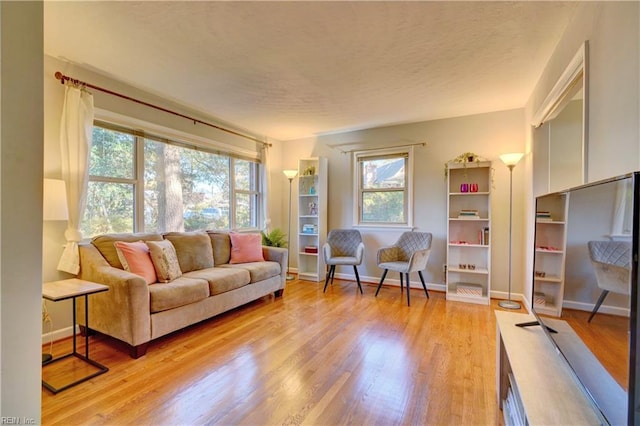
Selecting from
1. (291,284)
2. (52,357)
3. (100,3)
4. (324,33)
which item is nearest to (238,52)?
(324,33)

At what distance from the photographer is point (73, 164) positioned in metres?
2.51

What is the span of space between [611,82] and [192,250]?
356 centimetres

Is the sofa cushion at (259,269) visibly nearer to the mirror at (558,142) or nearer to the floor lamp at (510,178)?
the floor lamp at (510,178)

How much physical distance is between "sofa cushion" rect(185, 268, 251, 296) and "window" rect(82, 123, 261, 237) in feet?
2.86

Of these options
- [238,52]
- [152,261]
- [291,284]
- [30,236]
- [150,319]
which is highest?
[238,52]

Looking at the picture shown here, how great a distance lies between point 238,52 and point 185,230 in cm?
234

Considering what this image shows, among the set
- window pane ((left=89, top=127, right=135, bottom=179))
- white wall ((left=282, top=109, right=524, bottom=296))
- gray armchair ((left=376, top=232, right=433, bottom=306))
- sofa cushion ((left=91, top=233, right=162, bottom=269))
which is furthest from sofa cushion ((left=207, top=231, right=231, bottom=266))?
gray armchair ((left=376, top=232, right=433, bottom=306))

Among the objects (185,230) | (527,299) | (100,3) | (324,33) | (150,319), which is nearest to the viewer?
(100,3)

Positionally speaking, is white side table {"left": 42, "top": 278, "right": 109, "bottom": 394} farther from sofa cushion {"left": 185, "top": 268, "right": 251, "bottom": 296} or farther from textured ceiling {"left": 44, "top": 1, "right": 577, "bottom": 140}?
textured ceiling {"left": 44, "top": 1, "right": 577, "bottom": 140}

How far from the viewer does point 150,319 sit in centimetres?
230

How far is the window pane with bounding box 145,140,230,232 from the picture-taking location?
133 inches

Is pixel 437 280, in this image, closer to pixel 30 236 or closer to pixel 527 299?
pixel 527 299

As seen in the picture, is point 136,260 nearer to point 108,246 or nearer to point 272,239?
point 108,246

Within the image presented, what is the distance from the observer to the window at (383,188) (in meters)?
4.39
